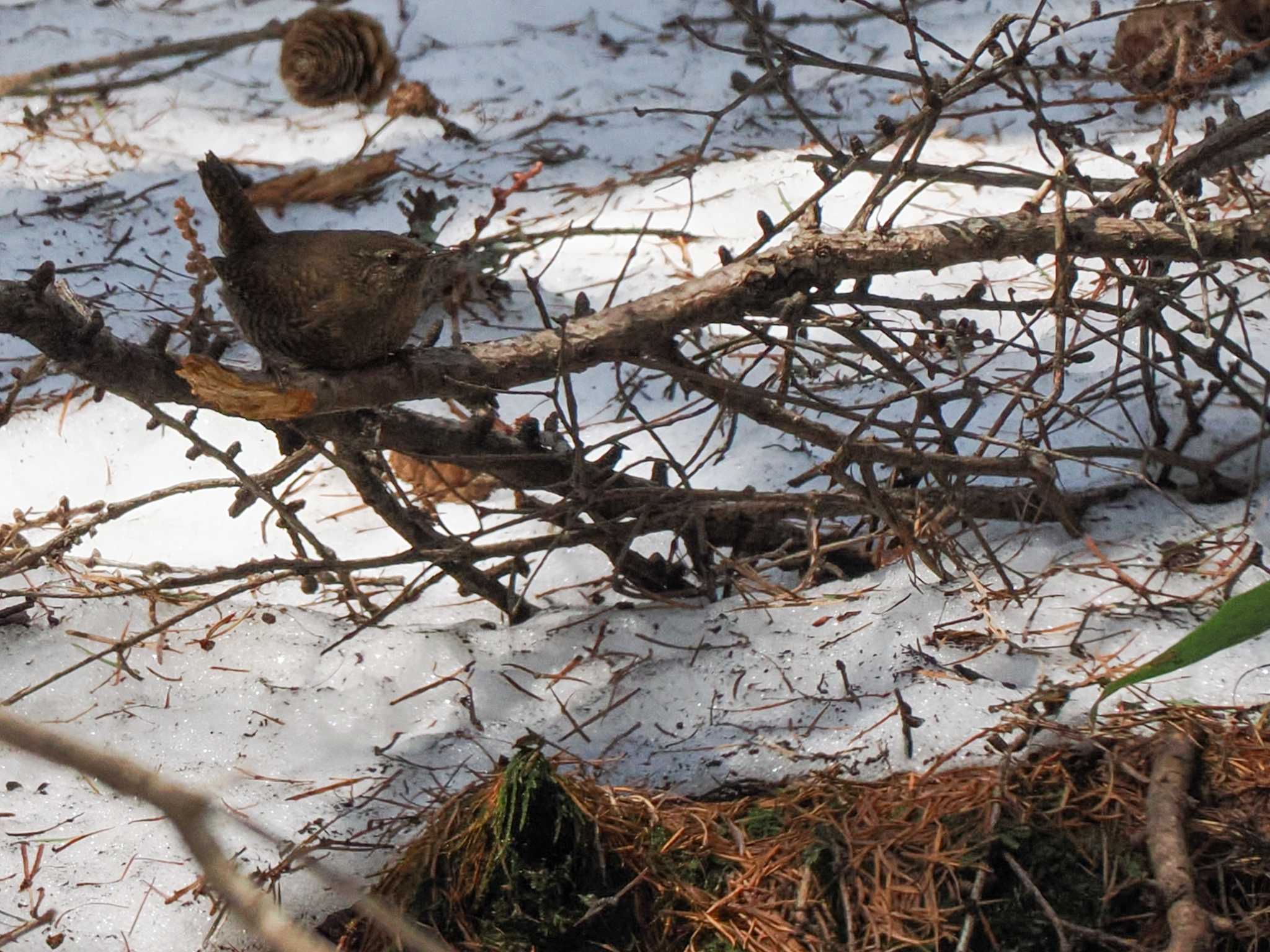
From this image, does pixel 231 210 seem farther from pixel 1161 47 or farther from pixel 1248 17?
pixel 1248 17

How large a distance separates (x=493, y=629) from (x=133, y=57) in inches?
111

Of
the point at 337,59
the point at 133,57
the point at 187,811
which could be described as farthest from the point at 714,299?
the point at 133,57

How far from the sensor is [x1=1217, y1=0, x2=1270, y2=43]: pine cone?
3242mm

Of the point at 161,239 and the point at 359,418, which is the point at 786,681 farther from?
the point at 161,239

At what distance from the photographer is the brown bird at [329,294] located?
1.63m

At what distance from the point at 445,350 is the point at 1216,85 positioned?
2.74m

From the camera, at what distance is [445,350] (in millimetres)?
1740

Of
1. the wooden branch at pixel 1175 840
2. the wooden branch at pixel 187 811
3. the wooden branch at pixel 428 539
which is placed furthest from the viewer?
the wooden branch at pixel 428 539

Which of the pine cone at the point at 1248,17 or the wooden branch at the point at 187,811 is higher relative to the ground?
the pine cone at the point at 1248,17

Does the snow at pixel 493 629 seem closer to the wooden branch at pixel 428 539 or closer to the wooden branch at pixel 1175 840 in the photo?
the wooden branch at pixel 428 539

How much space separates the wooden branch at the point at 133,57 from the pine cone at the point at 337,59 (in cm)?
22

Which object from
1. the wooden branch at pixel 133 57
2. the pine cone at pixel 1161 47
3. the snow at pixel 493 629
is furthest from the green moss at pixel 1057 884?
the wooden branch at pixel 133 57

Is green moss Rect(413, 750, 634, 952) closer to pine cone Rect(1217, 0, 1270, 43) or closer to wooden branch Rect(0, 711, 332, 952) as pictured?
wooden branch Rect(0, 711, 332, 952)

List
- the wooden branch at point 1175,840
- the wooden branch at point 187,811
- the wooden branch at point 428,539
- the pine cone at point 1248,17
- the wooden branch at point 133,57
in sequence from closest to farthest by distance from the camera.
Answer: the wooden branch at point 187,811 < the wooden branch at point 1175,840 < the wooden branch at point 428,539 < the pine cone at point 1248,17 < the wooden branch at point 133,57
